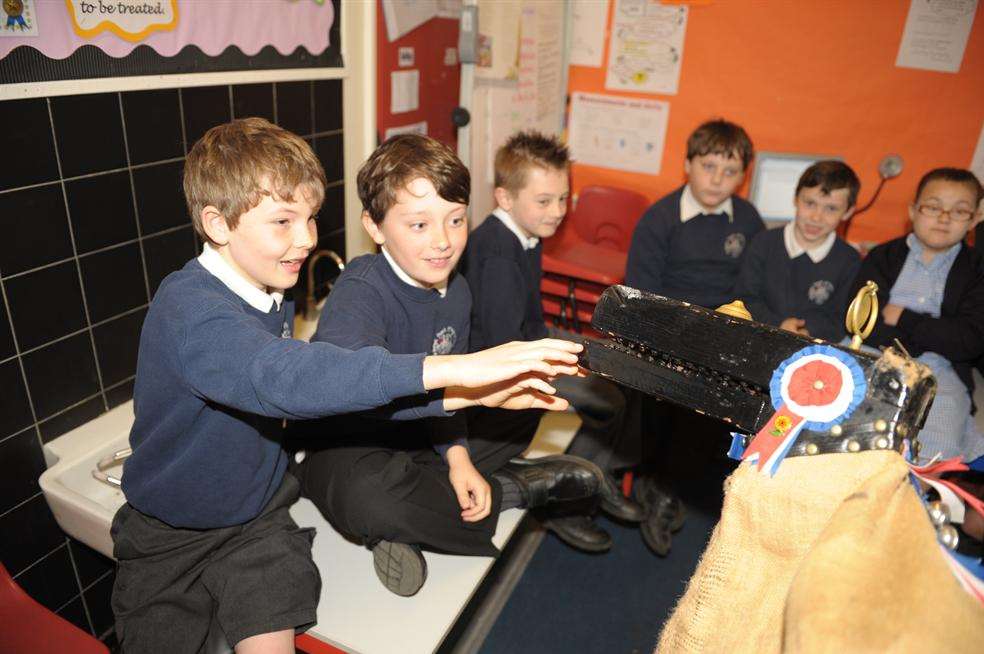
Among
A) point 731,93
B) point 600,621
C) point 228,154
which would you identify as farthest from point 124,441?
point 731,93

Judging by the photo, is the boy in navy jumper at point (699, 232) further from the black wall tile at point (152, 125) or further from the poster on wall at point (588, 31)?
the black wall tile at point (152, 125)

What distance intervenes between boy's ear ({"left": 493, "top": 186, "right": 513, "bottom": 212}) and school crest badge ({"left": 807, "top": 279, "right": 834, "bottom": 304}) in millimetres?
959

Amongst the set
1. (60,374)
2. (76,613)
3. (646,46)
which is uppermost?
(646,46)

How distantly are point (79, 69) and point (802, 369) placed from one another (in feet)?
4.28

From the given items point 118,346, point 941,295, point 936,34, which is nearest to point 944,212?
point 941,295

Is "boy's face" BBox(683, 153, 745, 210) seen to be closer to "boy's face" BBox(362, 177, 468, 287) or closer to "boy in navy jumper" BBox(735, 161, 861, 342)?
"boy in navy jumper" BBox(735, 161, 861, 342)

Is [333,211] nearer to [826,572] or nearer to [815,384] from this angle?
[815,384]

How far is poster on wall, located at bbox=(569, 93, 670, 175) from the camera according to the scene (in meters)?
2.32

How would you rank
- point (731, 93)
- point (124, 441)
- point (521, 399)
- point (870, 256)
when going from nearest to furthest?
point (521, 399)
point (124, 441)
point (870, 256)
point (731, 93)

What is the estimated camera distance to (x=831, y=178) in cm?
191

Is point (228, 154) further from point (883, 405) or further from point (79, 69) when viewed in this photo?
point (883, 405)

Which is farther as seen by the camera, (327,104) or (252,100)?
(327,104)

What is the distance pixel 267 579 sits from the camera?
1091 millimetres

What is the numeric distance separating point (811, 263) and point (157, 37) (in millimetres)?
1813
